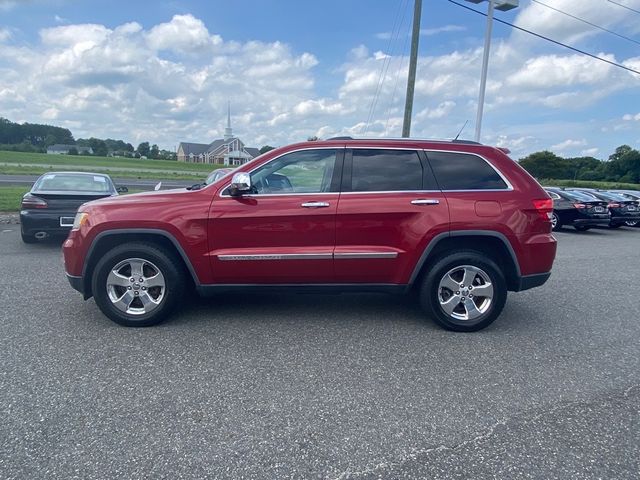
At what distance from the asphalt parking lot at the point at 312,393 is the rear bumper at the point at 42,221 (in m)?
2.94

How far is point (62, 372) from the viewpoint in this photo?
10.8 feet

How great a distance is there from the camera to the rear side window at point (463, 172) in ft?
14.1

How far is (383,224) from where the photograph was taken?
4.18m

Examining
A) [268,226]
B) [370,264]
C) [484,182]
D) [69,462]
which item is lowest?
[69,462]

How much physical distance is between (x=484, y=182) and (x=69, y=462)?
401cm

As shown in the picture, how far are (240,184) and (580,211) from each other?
44.5 ft

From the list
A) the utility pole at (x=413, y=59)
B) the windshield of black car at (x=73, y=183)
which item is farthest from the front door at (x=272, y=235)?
the utility pole at (x=413, y=59)

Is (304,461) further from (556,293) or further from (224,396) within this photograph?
(556,293)

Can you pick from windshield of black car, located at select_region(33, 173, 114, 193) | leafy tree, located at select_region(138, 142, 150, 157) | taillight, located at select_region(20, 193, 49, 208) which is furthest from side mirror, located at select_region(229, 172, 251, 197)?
leafy tree, located at select_region(138, 142, 150, 157)

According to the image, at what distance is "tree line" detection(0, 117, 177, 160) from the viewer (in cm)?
8641

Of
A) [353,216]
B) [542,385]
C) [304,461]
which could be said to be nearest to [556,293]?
[542,385]

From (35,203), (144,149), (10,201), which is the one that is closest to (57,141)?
(144,149)

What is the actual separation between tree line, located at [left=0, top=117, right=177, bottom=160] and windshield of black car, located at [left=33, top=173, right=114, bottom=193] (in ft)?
266

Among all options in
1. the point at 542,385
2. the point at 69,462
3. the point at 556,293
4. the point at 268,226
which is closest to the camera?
the point at 69,462
